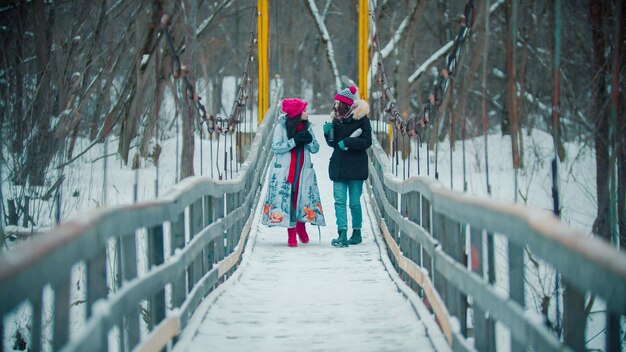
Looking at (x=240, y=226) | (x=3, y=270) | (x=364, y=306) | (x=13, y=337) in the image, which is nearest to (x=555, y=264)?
(x=3, y=270)

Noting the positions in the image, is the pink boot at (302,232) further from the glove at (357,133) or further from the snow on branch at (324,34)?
the snow on branch at (324,34)

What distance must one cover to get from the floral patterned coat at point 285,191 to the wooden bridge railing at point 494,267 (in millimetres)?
2641

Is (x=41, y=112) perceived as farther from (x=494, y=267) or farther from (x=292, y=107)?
(x=494, y=267)

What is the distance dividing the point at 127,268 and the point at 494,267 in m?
1.50

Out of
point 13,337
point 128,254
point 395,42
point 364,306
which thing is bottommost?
point 13,337

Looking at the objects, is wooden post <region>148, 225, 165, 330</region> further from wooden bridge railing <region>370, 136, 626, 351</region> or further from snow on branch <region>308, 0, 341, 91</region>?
snow on branch <region>308, 0, 341, 91</region>

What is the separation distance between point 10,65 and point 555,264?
13.6 m

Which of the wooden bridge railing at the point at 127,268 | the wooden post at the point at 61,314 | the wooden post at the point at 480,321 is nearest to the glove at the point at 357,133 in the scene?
the wooden bridge railing at the point at 127,268

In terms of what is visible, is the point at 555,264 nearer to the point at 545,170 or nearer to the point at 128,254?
the point at 128,254

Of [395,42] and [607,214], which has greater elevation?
[395,42]

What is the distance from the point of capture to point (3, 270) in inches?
100

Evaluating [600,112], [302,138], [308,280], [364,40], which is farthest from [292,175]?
[364,40]

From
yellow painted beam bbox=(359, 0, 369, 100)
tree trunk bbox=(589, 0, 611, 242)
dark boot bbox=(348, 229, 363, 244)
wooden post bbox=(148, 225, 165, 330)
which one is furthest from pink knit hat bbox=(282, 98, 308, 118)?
yellow painted beam bbox=(359, 0, 369, 100)

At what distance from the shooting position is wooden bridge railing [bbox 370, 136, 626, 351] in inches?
109
